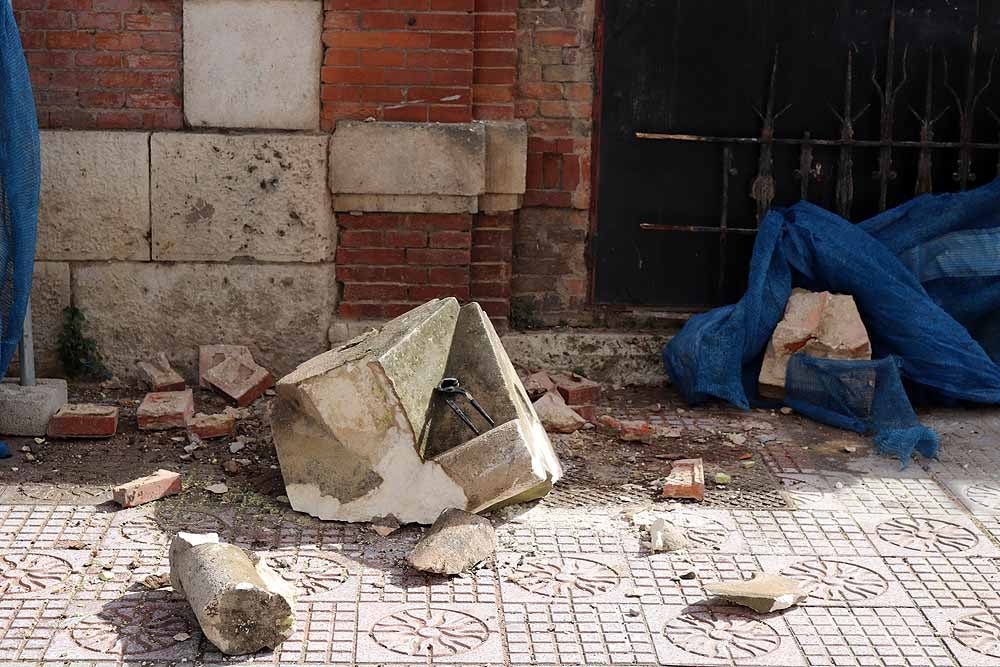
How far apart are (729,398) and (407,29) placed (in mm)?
2217

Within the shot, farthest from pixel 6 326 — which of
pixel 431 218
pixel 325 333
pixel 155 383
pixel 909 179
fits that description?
pixel 909 179

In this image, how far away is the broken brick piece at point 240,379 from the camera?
586 cm

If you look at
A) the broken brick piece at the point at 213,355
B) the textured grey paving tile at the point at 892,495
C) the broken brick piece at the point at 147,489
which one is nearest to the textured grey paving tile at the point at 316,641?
the broken brick piece at the point at 147,489

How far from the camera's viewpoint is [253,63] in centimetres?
584

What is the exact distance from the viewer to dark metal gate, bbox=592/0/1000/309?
6.15 metres

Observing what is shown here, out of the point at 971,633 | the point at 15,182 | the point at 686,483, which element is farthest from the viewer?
the point at 15,182

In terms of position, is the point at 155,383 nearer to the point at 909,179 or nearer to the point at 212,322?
the point at 212,322

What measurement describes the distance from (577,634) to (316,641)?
759 mm

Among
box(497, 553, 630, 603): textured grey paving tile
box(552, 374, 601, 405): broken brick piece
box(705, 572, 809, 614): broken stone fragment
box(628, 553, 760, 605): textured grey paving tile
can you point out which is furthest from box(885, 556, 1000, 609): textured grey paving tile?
box(552, 374, 601, 405): broken brick piece

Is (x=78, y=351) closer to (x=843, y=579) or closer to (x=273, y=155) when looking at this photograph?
(x=273, y=155)

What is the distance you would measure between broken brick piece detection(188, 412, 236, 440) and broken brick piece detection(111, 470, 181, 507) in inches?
21.0

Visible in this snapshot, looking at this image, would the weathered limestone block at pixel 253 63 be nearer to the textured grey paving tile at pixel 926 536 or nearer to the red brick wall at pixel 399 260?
the red brick wall at pixel 399 260

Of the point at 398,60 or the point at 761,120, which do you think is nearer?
the point at 398,60

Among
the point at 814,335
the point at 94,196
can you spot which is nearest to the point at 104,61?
the point at 94,196
